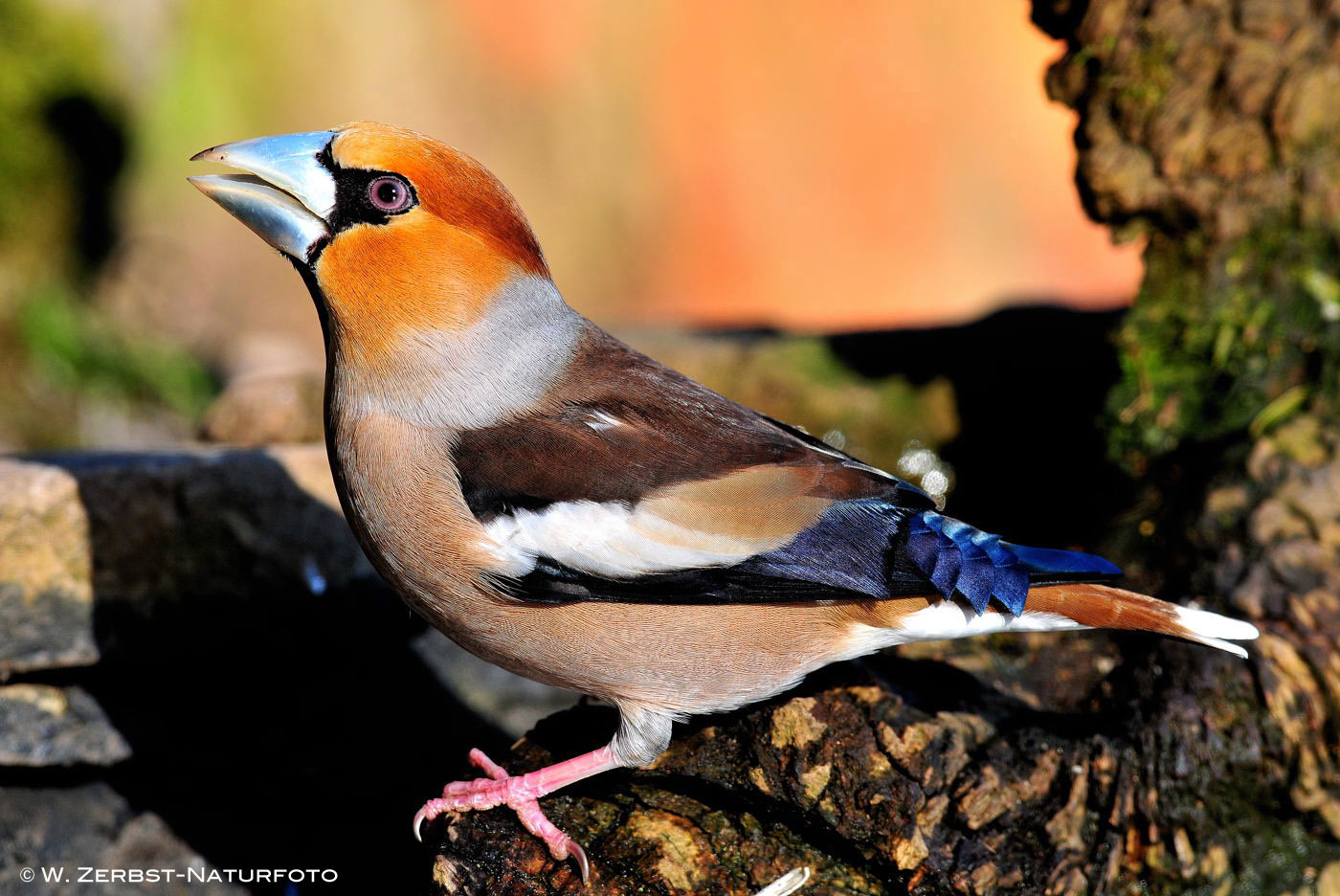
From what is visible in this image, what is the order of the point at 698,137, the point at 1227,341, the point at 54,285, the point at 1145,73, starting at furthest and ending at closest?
the point at 698,137, the point at 54,285, the point at 1145,73, the point at 1227,341

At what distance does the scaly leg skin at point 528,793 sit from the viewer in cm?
336

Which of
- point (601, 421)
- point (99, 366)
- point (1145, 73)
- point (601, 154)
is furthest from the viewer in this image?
point (601, 154)

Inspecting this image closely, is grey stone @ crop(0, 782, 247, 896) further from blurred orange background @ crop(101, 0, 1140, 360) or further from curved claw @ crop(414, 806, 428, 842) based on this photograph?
blurred orange background @ crop(101, 0, 1140, 360)

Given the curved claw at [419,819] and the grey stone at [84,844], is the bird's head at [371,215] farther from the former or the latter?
the grey stone at [84,844]

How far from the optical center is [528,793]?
3445mm

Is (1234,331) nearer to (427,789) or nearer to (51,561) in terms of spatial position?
(427,789)

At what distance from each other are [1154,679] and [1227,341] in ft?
6.04

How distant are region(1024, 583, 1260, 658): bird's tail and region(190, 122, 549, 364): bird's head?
201 centimetres

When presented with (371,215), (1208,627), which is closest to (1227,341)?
(1208,627)

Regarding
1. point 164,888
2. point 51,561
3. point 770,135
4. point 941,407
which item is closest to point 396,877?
point 164,888

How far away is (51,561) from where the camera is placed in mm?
4387

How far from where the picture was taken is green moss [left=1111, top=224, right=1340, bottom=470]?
4801 millimetres

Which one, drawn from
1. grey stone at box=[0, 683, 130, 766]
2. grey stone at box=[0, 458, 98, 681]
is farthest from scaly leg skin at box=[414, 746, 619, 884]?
grey stone at box=[0, 458, 98, 681]

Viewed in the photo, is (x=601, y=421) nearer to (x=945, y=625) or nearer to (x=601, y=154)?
(x=945, y=625)
